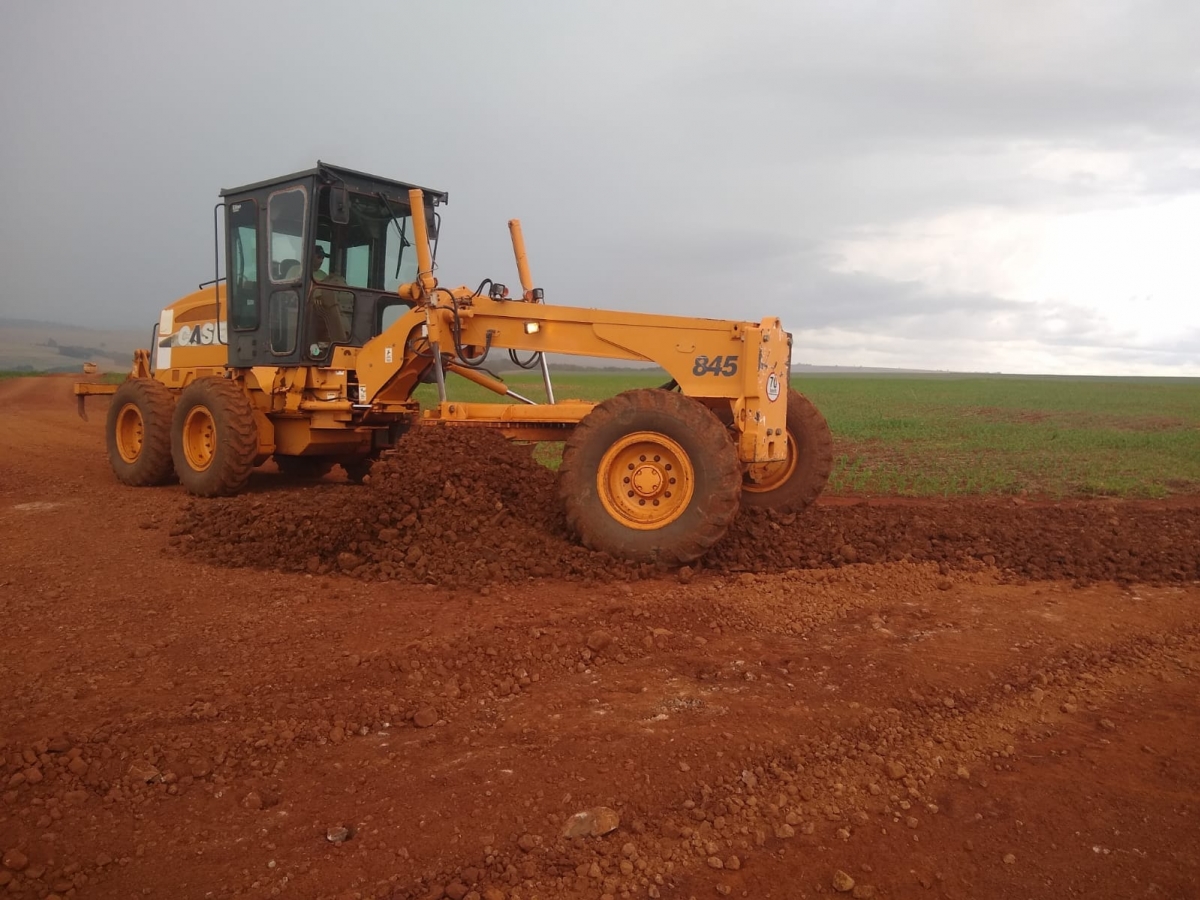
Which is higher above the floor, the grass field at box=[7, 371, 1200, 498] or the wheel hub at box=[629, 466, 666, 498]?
the wheel hub at box=[629, 466, 666, 498]

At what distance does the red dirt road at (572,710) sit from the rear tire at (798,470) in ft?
3.10

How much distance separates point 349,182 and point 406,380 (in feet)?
7.27

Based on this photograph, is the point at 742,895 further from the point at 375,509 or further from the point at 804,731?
the point at 375,509

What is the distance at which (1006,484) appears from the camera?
36.9 ft

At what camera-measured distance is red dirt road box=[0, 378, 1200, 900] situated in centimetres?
284

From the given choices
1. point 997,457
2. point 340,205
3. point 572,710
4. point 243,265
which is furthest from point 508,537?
point 997,457

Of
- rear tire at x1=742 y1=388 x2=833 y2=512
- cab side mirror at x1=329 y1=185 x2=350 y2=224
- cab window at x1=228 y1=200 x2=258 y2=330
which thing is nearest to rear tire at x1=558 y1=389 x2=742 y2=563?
rear tire at x1=742 y1=388 x2=833 y2=512

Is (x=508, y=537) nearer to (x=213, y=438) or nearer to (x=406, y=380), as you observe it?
(x=406, y=380)

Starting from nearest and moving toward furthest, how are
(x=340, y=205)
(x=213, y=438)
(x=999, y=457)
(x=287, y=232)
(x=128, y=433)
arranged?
(x=340, y=205) → (x=287, y=232) → (x=213, y=438) → (x=128, y=433) → (x=999, y=457)

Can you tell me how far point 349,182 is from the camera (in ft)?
29.1

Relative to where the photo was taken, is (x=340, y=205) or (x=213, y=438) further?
(x=213, y=438)

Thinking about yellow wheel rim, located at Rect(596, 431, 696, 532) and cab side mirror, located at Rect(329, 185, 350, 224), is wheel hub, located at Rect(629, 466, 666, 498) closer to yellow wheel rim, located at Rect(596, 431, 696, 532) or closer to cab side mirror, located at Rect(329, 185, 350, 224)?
yellow wheel rim, located at Rect(596, 431, 696, 532)

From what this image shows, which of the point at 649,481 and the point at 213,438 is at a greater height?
the point at 649,481

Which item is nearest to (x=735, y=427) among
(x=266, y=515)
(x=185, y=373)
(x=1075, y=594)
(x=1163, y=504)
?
(x=1075, y=594)
